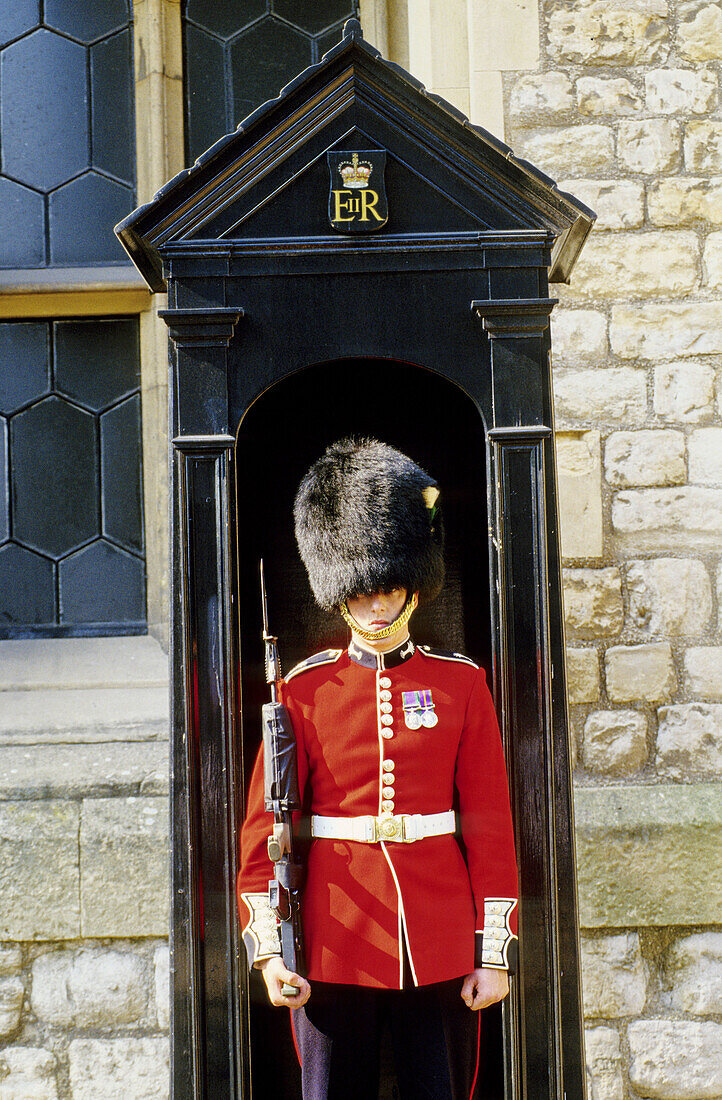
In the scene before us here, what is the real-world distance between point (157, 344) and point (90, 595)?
853 millimetres

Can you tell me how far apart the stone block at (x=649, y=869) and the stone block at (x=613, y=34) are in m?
2.17

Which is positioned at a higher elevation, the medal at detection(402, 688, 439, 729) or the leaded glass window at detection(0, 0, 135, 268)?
the leaded glass window at detection(0, 0, 135, 268)

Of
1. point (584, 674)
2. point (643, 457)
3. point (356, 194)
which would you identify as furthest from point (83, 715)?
point (643, 457)

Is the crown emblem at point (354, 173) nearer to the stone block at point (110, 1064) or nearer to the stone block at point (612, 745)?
the stone block at point (612, 745)

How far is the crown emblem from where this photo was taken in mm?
1611

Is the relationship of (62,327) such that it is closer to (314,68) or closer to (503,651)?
(314,68)

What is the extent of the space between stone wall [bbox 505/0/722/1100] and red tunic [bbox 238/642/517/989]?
0.97 m

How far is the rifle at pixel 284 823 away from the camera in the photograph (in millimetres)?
1513

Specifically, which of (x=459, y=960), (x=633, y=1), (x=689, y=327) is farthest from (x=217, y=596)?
(x=633, y=1)

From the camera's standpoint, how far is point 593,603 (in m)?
2.49

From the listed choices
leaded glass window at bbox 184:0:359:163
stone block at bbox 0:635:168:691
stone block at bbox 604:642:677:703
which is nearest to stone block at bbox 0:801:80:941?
stone block at bbox 0:635:168:691

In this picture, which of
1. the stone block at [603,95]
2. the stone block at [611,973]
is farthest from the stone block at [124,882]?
the stone block at [603,95]

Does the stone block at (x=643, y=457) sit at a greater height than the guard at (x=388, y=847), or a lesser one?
greater

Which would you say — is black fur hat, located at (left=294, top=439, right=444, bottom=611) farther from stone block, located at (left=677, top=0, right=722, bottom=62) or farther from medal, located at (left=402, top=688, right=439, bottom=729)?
stone block, located at (left=677, top=0, right=722, bottom=62)
